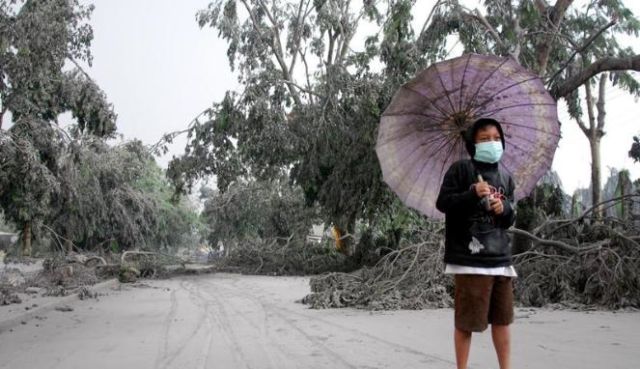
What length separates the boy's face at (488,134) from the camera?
3436 mm

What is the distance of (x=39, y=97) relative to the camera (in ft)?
47.5

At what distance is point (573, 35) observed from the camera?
618 inches

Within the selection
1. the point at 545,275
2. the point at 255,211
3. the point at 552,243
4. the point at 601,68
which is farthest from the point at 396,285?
the point at 255,211

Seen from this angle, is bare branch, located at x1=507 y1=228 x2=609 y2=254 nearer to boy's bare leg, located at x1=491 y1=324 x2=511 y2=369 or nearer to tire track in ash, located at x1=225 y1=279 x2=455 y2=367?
tire track in ash, located at x1=225 y1=279 x2=455 y2=367

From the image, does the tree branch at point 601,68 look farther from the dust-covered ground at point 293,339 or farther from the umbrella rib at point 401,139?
the umbrella rib at point 401,139

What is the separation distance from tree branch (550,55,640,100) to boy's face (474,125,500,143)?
7.32m

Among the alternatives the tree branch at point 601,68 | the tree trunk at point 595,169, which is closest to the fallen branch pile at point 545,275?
the tree branch at point 601,68

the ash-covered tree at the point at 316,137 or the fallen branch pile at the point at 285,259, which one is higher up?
the ash-covered tree at the point at 316,137

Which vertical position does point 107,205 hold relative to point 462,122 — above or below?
above

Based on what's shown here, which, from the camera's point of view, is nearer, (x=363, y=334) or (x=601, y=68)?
(x=363, y=334)

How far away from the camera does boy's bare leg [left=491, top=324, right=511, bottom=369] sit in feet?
10.8

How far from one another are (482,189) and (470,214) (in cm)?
20

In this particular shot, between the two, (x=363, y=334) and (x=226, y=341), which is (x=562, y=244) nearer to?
(x=363, y=334)

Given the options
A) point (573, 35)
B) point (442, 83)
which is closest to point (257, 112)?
point (573, 35)
